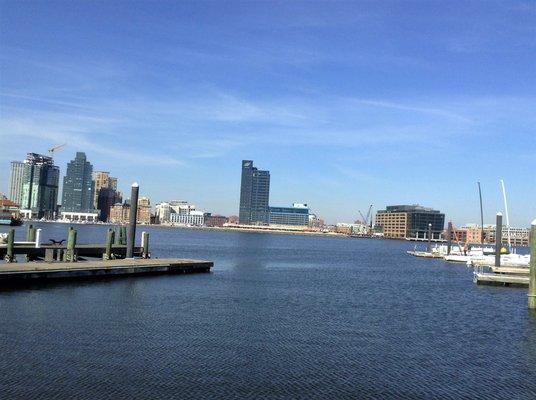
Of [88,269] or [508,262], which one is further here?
[508,262]

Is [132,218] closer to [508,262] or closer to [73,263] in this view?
[73,263]

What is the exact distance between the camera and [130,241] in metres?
56.6

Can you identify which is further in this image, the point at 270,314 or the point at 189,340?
the point at 270,314

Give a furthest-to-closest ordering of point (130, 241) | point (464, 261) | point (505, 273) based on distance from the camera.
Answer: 1. point (464, 261)
2. point (505, 273)
3. point (130, 241)

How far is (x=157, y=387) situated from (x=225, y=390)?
7.02ft

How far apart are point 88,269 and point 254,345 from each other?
24335 mm

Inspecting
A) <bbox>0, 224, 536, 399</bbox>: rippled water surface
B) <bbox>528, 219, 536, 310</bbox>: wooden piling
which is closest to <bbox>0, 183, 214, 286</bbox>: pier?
<bbox>0, 224, 536, 399</bbox>: rippled water surface

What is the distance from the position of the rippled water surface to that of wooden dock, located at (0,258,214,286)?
1618mm

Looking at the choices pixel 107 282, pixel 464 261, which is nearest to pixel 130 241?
pixel 107 282

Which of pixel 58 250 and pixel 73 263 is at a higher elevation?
pixel 58 250

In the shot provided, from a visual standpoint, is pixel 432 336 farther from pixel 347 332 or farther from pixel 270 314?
pixel 270 314

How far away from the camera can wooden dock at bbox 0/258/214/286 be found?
129ft

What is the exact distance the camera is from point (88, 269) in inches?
1786

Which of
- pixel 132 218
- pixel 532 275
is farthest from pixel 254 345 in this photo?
pixel 132 218
